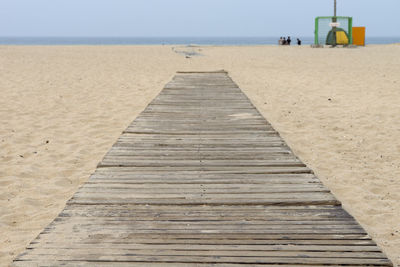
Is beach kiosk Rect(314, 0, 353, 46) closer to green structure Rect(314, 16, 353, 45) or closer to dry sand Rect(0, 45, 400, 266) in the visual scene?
green structure Rect(314, 16, 353, 45)

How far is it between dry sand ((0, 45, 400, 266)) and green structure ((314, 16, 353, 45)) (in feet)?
74.6

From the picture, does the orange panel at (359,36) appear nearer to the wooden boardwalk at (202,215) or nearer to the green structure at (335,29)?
the green structure at (335,29)

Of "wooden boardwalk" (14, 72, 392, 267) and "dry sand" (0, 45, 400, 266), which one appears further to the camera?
"dry sand" (0, 45, 400, 266)

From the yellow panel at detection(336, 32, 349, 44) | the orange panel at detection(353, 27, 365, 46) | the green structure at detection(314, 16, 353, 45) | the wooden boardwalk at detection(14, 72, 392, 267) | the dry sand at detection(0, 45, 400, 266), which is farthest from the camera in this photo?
the orange panel at detection(353, 27, 365, 46)

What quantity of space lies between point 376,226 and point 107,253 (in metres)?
2.16

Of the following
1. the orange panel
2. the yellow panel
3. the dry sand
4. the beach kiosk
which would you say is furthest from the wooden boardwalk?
the orange panel

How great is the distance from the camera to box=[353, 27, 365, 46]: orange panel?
119 feet

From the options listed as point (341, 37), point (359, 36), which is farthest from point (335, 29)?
point (359, 36)

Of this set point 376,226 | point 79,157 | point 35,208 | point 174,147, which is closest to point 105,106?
point 79,157

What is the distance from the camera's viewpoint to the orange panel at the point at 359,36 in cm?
3638

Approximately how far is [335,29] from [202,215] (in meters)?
34.7

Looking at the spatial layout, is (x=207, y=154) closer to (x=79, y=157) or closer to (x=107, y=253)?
(x=79, y=157)

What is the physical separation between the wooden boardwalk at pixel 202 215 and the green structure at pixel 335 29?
105ft

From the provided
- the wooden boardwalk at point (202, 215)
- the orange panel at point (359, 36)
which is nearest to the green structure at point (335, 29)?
the orange panel at point (359, 36)
